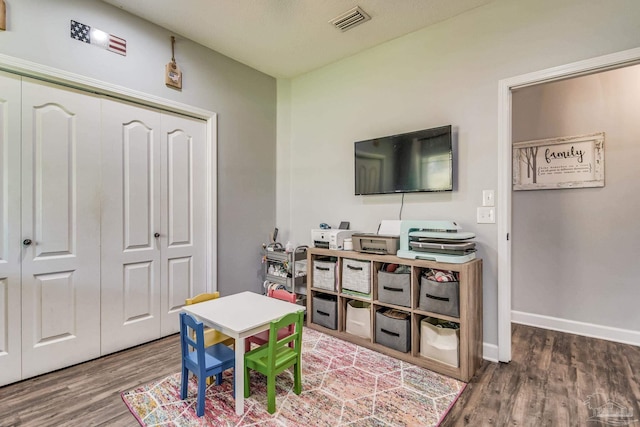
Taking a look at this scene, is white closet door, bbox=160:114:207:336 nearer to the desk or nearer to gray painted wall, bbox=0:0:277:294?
gray painted wall, bbox=0:0:277:294

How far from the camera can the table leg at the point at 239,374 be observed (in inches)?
65.7

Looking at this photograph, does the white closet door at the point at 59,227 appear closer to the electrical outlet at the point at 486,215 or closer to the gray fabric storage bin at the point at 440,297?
the gray fabric storage bin at the point at 440,297

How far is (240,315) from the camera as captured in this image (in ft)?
6.10

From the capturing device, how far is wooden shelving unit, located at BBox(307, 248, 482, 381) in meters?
2.12

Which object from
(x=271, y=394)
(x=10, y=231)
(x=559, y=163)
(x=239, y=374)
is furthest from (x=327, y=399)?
(x=559, y=163)

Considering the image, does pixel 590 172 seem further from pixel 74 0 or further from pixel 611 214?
pixel 74 0

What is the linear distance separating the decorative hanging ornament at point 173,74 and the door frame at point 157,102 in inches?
6.3

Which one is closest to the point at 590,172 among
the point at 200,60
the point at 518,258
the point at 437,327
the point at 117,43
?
the point at 518,258

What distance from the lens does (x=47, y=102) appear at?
2230 mm

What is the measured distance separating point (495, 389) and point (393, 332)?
742 mm

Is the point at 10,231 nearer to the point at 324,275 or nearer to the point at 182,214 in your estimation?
the point at 182,214

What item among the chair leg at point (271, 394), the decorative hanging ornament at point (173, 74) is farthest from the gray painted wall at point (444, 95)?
the chair leg at point (271, 394)

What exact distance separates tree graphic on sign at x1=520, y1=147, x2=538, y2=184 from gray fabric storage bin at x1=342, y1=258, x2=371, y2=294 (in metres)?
2.09

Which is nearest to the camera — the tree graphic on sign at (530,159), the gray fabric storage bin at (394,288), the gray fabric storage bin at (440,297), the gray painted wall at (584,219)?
Result: the gray fabric storage bin at (440,297)
